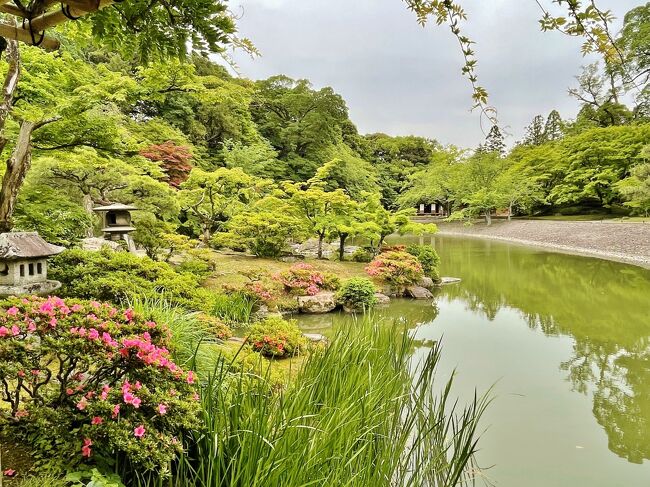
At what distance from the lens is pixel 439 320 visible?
693 centimetres

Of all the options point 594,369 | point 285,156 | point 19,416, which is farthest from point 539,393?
point 285,156

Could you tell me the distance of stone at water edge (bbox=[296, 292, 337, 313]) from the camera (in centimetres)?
722

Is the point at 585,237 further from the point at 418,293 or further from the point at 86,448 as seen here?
the point at 86,448

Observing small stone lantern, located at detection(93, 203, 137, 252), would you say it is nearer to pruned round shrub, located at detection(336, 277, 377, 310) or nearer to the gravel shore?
pruned round shrub, located at detection(336, 277, 377, 310)

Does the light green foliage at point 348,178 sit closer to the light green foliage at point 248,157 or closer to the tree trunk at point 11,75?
the light green foliage at point 248,157

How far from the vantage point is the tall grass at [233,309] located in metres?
5.73

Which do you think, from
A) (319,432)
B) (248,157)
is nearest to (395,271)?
(319,432)

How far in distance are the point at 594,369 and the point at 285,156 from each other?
59.1 ft

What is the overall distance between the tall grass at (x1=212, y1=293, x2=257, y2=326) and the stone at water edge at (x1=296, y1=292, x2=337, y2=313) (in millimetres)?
1137

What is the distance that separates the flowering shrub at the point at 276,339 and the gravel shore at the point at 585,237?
12.1 m

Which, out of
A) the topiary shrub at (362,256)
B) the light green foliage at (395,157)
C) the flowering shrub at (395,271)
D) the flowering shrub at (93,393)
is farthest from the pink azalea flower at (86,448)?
the light green foliage at (395,157)

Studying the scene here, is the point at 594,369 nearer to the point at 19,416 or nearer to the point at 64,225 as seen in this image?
the point at 19,416

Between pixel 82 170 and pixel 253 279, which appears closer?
pixel 82 170

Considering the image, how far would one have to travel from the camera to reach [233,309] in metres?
5.97
